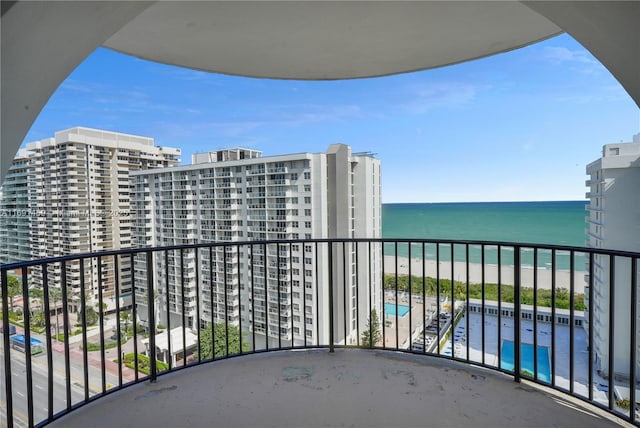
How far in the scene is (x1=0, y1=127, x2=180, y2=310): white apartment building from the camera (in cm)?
794

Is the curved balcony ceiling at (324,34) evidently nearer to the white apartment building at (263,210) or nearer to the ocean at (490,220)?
the white apartment building at (263,210)

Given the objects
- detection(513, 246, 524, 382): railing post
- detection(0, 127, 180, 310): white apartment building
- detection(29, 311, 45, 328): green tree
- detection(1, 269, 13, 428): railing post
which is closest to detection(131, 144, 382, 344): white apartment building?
detection(0, 127, 180, 310): white apartment building

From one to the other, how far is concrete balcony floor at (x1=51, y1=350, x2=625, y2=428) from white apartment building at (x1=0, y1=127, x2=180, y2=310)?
6.21 meters

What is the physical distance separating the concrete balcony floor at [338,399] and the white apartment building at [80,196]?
621cm

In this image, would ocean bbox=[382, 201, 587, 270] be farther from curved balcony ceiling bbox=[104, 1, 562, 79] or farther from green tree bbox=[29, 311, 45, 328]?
green tree bbox=[29, 311, 45, 328]

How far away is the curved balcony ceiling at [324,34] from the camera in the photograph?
1890 mm

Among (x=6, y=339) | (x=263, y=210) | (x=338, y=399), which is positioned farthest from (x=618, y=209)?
(x=263, y=210)

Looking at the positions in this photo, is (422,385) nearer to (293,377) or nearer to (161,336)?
(293,377)

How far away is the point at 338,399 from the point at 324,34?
94.8 inches

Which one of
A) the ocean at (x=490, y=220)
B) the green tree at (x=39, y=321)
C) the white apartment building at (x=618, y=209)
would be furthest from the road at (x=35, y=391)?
the ocean at (x=490, y=220)

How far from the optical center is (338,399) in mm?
1910

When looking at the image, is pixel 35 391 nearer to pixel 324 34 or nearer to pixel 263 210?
pixel 324 34

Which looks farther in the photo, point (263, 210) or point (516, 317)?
point (263, 210)

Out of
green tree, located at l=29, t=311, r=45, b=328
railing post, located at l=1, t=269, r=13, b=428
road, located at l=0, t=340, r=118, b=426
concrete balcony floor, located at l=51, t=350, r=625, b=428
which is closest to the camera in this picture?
railing post, located at l=1, t=269, r=13, b=428
